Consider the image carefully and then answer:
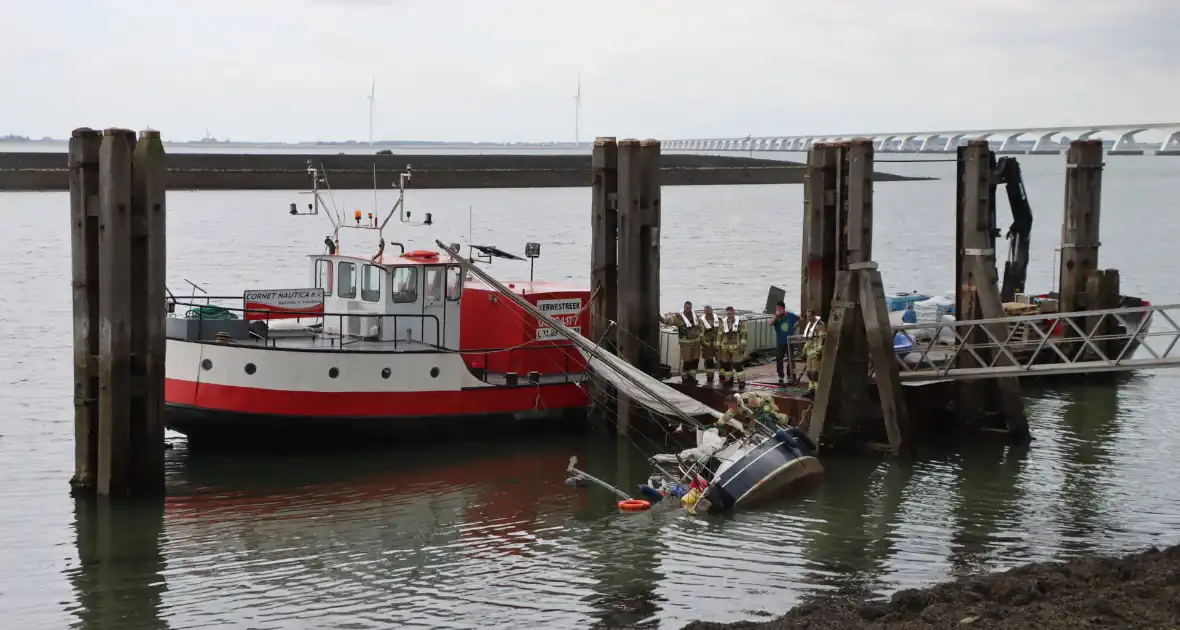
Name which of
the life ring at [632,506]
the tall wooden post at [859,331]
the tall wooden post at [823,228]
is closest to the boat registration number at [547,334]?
the tall wooden post at [823,228]

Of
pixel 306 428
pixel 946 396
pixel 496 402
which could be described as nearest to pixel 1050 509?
pixel 946 396

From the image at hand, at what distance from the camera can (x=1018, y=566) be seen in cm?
1420

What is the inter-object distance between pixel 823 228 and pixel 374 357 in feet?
23.2

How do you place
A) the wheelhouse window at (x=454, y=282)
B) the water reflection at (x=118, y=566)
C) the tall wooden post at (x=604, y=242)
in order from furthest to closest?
1. the wheelhouse window at (x=454, y=282)
2. the tall wooden post at (x=604, y=242)
3. the water reflection at (x=118, y=566)

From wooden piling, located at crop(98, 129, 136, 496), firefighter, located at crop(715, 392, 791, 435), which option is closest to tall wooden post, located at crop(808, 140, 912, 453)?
firefighter, located at crop(715, 392, 791, 435)

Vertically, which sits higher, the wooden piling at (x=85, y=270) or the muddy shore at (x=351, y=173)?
the muddy shore at (x=351, y=173)

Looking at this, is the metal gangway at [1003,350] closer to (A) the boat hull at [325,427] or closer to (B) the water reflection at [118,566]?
(A) the boat hull at [325,427]

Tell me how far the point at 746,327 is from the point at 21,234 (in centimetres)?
5740

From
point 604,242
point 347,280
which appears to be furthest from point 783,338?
point 347,280

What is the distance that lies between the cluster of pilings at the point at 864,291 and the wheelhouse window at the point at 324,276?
25.3 feet

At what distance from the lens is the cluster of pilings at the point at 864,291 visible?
1892 centimetres

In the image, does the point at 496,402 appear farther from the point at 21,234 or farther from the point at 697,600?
the point at 21,234

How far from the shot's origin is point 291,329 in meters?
21.3

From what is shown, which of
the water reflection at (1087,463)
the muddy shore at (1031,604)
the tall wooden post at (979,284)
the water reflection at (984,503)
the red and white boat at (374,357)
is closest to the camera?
the muddy shore at (1031,604)
